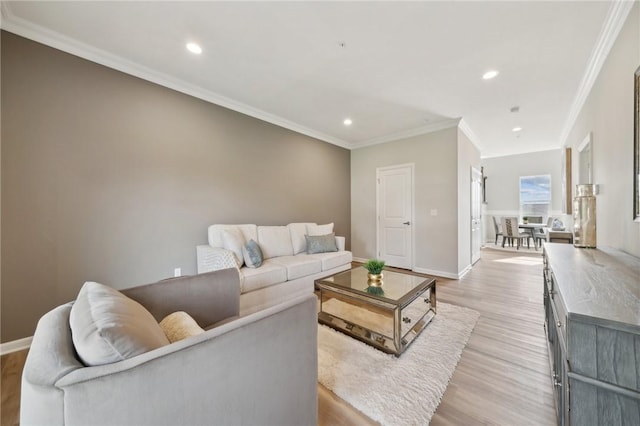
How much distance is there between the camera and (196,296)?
147 cm

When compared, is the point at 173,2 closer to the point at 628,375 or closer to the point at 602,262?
the point at 628,375

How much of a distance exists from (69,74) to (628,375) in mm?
3961

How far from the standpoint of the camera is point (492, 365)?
1.73 m

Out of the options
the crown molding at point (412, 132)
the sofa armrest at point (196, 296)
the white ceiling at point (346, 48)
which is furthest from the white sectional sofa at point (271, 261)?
the crown molding at point (412, 132)

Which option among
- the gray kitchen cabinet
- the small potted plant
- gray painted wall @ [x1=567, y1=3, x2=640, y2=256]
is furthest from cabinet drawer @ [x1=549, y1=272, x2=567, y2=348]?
the small potted plant

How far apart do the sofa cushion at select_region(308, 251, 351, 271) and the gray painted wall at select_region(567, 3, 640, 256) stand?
8.84 ft

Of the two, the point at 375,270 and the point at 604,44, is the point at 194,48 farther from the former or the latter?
the point at 604,44

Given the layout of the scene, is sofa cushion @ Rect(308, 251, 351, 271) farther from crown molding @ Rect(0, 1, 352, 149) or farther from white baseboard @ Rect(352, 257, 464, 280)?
crown molding @ Rect(0, 1, 352, 149)

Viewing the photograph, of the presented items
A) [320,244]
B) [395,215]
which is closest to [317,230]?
[320,244]

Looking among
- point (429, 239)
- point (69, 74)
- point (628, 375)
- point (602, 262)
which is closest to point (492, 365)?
point (602, 262)

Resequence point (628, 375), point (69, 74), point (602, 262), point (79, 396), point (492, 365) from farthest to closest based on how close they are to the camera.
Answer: point (69, 74)
point (492, 365)
point (602, 262)
point (628, 375)
point (79, 396)

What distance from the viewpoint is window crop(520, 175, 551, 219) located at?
264 inches

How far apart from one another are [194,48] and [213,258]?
214 centimetres

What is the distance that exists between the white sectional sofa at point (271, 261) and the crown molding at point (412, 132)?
242cm
